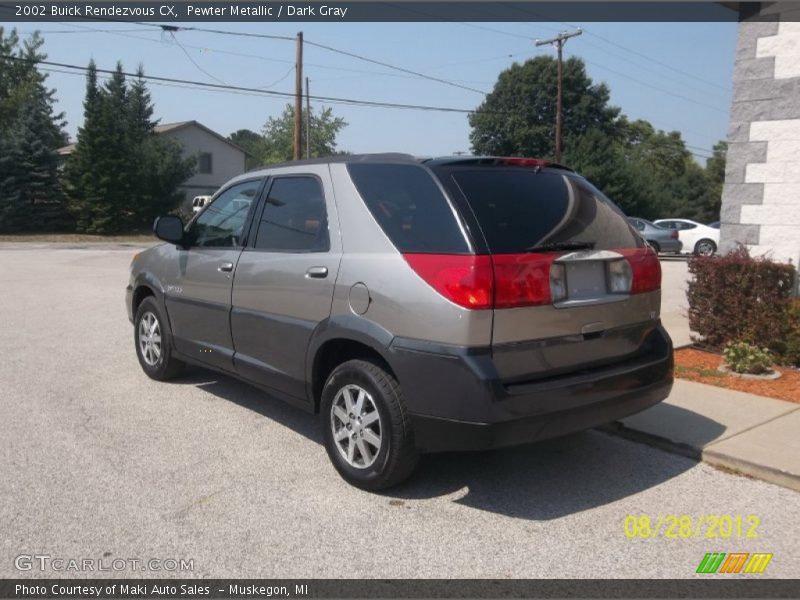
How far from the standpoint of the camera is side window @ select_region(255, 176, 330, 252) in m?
4.38

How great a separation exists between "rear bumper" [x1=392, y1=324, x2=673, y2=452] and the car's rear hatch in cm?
9

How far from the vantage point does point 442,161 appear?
13.0 ft

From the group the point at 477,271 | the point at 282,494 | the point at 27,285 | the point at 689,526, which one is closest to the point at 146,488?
the point at 282,494

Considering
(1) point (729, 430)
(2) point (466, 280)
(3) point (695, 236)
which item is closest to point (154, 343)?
(2) point (466, 280)

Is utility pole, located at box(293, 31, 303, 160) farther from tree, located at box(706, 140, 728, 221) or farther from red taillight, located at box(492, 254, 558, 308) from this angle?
tree, located at box(706, 140, 728, 221)

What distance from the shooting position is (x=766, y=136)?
7.64m

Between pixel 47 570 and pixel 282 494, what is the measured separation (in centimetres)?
123

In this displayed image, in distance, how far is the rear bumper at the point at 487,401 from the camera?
134 inches

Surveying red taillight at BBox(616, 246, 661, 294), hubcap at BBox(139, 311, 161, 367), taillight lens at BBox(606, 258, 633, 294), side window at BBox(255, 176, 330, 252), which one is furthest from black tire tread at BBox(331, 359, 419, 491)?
hubcap at BBox(139, 311, 161, 367)

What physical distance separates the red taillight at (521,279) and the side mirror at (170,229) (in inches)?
123

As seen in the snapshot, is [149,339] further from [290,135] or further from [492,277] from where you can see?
[290,135]

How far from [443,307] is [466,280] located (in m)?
0.18

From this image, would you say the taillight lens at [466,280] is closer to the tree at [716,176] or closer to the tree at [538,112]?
the tree at [538,112]
